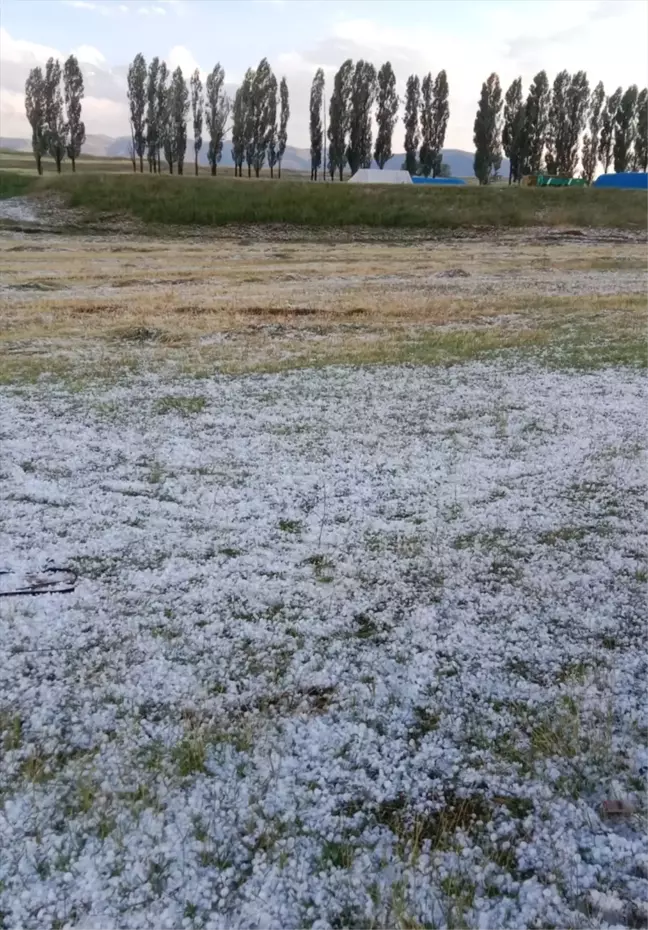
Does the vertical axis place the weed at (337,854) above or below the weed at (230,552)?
below

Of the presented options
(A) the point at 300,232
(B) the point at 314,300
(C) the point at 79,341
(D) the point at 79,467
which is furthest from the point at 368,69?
(D) the point at 79,467

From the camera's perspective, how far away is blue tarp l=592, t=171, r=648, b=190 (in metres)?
54.9

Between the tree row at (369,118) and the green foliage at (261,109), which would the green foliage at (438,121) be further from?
the green foliage at (261,109)

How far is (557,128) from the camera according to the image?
231ft

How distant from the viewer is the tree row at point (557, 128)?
6762 cm

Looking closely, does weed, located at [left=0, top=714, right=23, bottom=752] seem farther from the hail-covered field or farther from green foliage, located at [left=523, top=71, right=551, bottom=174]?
green foliage, located at [left=523, top=71, right=551, bottom=174]

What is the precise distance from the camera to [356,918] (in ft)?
8.21

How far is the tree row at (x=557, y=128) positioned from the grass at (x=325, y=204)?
26.3 metres

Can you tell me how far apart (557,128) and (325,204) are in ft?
137

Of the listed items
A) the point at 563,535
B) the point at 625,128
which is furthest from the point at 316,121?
the point at 563,535

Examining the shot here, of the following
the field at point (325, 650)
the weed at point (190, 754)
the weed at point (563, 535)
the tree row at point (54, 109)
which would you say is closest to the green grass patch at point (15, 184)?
the tree row at point (54, 109)

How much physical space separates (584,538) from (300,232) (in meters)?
37.1

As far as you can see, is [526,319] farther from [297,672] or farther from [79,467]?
[297,672]

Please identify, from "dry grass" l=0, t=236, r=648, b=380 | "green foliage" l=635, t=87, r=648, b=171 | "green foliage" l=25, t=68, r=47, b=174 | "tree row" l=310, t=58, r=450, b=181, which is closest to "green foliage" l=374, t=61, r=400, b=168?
"tree row" l=310, t=58, r=450, b=181
